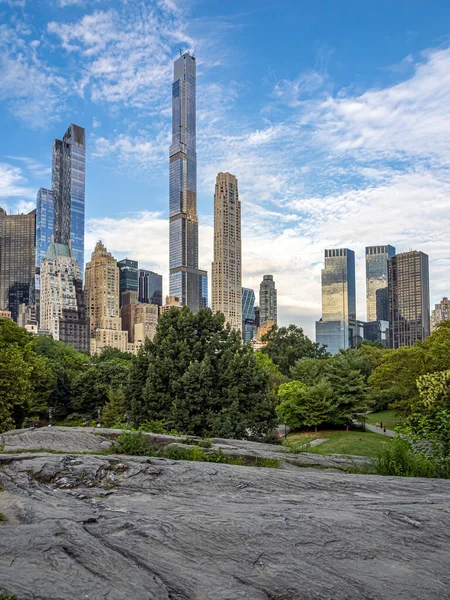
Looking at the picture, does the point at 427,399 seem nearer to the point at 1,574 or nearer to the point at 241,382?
the point at 241,382

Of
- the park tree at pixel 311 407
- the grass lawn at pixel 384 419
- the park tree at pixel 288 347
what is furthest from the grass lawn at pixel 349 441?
the park tree at pixel 288 347

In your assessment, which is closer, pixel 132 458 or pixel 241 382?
pixel 132 458

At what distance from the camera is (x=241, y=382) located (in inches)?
1129

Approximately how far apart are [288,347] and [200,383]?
6269 cm

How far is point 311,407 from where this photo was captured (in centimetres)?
4600

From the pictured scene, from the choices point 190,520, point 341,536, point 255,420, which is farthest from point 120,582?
point 255,420

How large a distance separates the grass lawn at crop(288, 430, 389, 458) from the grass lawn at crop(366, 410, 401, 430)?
10457 millimetres

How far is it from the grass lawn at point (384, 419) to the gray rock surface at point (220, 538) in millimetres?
48201

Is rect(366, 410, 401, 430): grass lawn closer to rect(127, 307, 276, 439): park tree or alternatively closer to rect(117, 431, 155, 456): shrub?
rect(127, 307, 276, 439): park tree

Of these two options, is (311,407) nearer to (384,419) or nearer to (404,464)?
(384,419)

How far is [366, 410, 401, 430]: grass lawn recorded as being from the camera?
5573 cm

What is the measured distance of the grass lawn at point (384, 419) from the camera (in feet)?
183

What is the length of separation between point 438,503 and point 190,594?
5.51 m

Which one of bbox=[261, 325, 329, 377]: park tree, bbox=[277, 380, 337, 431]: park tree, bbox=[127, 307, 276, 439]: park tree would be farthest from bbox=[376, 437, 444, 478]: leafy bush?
bbox=[261, 325, 329, 377]: park tree
